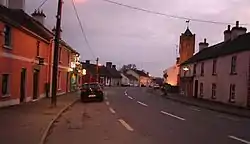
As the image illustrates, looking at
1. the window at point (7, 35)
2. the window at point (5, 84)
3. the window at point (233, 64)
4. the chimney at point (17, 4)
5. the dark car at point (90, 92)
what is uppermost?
the chimney at point (17, 4)

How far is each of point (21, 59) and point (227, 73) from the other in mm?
20698

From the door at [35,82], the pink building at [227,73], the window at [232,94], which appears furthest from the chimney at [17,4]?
the window at [232,94]

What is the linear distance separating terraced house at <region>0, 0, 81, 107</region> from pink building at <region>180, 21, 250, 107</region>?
16.7m

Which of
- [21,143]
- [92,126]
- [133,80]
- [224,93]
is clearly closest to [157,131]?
[92,126]

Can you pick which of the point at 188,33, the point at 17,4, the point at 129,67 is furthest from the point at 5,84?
the point at 129,67

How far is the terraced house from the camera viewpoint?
23.1 metres

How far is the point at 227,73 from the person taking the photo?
39.2 meters

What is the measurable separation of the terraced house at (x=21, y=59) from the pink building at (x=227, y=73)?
54.9 feet

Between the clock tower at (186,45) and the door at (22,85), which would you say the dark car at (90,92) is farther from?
the clock tower at (186,45)

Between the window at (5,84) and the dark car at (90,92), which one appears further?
the dark car at (90,92)

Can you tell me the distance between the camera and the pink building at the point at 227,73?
34750mm

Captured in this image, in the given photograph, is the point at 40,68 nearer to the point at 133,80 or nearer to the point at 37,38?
the point at 37,38

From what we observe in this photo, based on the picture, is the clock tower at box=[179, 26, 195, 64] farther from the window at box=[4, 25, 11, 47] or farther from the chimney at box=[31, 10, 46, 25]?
the window at box=[4, 25, 11, 47]

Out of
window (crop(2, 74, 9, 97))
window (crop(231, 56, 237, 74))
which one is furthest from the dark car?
window (crop(231, 56, 237, 74))
